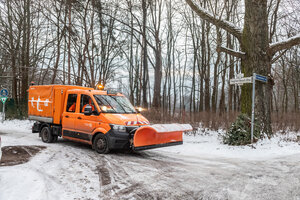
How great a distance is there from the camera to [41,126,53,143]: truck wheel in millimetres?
10219

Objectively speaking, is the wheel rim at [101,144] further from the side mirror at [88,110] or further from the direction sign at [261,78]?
the direction sign at [261,78]

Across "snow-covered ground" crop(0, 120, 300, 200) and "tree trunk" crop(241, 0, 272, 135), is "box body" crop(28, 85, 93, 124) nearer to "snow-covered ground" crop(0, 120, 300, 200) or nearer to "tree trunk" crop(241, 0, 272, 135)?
"snow-covered ground" crop(0, 120, 300, 200)

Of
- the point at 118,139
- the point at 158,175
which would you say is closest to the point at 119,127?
the point at 118,139

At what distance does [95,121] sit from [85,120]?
56cm

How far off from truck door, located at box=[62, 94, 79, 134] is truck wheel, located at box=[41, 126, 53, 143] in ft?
3.49

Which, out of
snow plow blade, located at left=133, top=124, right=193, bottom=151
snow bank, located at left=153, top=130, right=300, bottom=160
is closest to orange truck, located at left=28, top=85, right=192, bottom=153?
snow plow blade, located at left=133, top=124, right=193, bottom=151

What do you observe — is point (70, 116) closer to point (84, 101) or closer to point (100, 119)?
point (84, 101)

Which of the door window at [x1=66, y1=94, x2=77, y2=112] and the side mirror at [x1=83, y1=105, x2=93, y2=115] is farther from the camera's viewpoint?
the door window at [x1=66, y1=94, x2=77, y2=112]

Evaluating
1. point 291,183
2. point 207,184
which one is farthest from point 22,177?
point 291,183

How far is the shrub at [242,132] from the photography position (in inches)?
367

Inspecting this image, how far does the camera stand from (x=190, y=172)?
19.7 feet

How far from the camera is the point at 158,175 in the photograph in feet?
18.7

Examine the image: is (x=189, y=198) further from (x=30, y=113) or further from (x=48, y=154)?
(x=30, y=113)

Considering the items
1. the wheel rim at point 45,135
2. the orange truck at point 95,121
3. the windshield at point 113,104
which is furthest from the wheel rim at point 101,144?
the wheel rim at point 45,135
